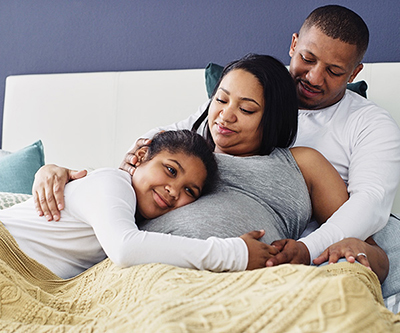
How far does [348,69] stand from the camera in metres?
1.67

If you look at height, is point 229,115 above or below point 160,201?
above

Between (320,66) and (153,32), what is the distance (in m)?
1.18

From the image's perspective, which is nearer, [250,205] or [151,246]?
[151,246]

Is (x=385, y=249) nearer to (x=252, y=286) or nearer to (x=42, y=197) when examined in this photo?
(x=252, y=286)

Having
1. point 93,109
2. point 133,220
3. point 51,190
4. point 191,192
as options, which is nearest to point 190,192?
point 191,192

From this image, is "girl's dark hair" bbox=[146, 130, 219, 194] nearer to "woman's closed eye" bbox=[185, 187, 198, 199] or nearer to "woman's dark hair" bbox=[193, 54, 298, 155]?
"woman's closed eye" bbox=[185, 187, 198, 199]

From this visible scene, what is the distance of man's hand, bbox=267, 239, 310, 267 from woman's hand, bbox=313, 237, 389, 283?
0.04 meters

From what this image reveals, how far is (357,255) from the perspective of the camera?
3.65 feet

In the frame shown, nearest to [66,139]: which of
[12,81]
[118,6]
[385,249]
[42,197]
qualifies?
[12,81]

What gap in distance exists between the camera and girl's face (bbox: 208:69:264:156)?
1.43 metres

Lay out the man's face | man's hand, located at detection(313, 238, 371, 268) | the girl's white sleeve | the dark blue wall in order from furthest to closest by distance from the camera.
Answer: the dark blue wall, the man's face, man's hand, located at detection(313, 238, 371, 268), the girl's white sleeve

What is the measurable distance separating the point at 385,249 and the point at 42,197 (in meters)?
0.93

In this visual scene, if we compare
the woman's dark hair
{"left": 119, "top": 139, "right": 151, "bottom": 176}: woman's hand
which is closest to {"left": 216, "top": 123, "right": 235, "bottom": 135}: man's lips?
the woman's dark hair

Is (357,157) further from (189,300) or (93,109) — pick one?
(93,109)
